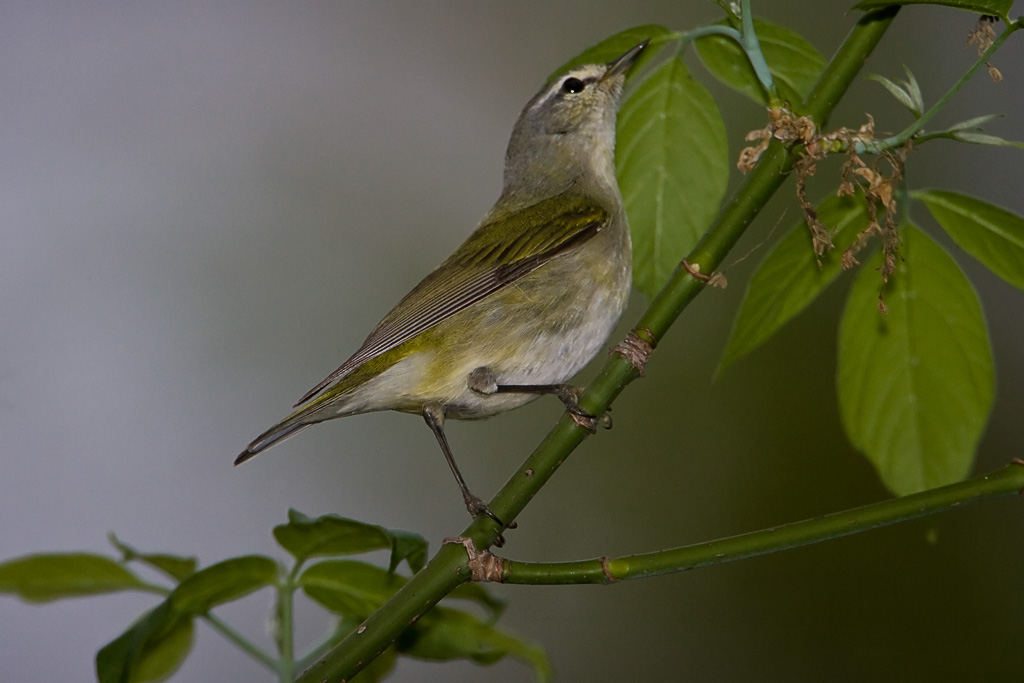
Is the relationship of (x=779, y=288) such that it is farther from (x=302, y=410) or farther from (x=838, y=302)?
(x=838, y=302)

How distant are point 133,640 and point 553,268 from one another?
1636mm

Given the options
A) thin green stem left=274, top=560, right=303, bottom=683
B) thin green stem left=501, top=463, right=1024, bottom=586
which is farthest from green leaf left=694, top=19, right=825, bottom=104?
thin green stem left=274, top=560, right=303, bottom=683

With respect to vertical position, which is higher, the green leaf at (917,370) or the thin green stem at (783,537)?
the green leaf at (917,370)

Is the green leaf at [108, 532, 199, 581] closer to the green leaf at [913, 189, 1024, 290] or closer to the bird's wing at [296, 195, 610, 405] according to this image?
the bird's wing at [296, 195, 610, 405]

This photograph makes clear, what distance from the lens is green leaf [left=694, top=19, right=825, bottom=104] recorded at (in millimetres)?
1593

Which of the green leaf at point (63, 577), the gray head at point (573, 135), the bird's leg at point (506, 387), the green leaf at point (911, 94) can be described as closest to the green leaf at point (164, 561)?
the green leaf at point (63, 577)

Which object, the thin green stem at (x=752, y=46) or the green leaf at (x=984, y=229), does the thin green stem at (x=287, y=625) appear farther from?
the green leaf at (x=984, y=229)

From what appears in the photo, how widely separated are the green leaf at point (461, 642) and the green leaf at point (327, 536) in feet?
0.70

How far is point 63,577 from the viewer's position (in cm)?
138

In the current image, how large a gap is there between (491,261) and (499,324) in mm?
204

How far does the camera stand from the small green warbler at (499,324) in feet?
7.77

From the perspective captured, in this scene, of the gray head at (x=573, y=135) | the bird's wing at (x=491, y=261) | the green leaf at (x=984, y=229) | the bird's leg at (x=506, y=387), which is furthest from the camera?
the gray head at (x=573, y=135)

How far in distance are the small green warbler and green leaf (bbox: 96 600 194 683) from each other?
2.52 feet

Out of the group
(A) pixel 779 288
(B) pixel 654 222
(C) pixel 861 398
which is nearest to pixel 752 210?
(A) pixel 779 288
